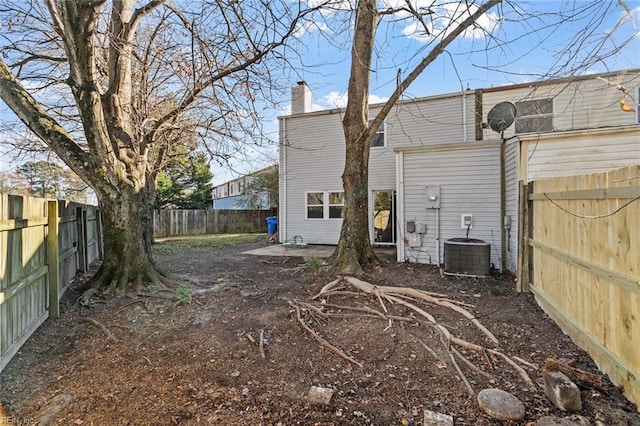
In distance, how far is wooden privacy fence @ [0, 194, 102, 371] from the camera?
274cm

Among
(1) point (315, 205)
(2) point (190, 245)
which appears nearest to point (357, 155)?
(1) point (315, 205)

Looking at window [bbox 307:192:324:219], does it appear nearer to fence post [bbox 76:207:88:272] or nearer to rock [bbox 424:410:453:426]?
fence post [bbox 76:207:88:272]

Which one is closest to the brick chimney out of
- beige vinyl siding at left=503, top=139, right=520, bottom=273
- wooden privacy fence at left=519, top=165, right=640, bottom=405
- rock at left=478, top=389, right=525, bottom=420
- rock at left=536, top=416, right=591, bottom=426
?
beige vinyl siding at left=503, top=139, right=520, bottom=273

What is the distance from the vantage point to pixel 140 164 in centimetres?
545

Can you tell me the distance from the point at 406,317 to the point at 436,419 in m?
1.79

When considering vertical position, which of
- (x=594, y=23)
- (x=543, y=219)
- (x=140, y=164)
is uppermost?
(x=594, y=23)

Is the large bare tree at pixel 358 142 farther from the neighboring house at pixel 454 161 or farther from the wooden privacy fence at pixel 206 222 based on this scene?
the wooden privacy fence at pixel 206 222

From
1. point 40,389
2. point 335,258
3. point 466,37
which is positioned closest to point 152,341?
point 40,389

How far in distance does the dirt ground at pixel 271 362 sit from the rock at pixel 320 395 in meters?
0.03

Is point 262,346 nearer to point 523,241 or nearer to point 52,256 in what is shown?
point 52,256

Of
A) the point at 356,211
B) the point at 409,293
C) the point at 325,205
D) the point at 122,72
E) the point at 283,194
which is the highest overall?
the point at 122,72

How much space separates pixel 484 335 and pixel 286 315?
2.17 meters

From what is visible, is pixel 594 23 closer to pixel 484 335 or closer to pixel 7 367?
pixel 484 335

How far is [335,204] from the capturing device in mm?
11789
